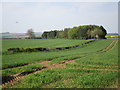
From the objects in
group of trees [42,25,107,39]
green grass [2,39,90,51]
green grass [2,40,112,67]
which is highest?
group of trees [42,25,107,39]

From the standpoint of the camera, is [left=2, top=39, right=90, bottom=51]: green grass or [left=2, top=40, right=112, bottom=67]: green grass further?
[left=2, top=39, right=90, bottom=51]: green grass

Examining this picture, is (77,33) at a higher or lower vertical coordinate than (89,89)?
higher

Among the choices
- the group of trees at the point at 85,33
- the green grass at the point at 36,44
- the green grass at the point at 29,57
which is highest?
the group of trees at the point at 85,33

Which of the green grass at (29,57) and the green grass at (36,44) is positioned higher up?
the green grass at (36,44)

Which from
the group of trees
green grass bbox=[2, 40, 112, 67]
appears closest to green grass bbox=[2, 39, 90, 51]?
green grass bbox=[2, 40, 112, 67]

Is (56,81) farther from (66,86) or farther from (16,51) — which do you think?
(16,51)

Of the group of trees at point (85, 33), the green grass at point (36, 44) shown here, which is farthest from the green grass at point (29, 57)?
the group of trees at point (85, 33)

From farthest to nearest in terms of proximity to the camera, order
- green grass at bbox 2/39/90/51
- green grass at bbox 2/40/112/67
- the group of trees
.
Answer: the group of trees → green grass at bbox 2/39/90/51 → green grass at bbox 2/40/112/67

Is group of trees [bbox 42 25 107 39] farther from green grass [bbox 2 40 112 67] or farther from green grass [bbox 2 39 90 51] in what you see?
green grass [bbox 2 40 112 67]

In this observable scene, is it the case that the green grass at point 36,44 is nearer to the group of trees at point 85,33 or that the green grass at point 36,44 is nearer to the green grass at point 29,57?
the green grass at point 29,57

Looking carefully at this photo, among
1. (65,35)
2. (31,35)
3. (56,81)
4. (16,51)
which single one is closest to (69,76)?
(56,81)

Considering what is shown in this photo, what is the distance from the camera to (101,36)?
118 metres

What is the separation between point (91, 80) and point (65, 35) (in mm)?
131461

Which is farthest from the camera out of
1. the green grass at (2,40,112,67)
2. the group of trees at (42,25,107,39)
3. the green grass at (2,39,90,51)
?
the group of trees at (42,25,107,39)
